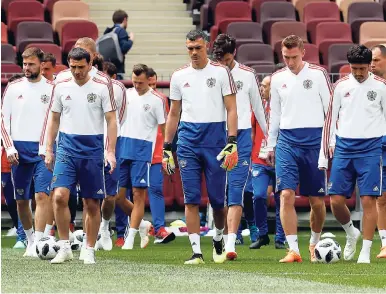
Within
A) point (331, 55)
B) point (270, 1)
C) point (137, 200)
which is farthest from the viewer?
point (270, 1)

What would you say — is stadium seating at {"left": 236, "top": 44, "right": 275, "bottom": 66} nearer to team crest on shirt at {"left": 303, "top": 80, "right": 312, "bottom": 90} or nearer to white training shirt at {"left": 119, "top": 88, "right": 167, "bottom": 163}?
white training shirt at {"left": 119, "top": 88, "right": 167, "bottom": 163}

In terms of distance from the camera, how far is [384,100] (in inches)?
504

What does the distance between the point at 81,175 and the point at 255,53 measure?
10.2 meters

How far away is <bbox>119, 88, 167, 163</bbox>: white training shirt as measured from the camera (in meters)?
16.4

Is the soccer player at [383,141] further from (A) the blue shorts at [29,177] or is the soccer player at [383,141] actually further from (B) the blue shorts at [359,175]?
(A) the blue shorts at [29,177]

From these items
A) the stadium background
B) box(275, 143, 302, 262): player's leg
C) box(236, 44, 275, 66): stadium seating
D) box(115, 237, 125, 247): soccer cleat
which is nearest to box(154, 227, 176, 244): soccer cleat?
box(115, 237, 125, 247): soccer cleat

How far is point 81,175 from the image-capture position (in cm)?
1262

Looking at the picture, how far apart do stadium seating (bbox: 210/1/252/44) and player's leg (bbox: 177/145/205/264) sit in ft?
36.9

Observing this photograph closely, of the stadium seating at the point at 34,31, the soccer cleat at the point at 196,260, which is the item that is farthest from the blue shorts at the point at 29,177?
the stadium seating at the point at 34,31

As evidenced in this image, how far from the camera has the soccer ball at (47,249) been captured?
13.1 metres

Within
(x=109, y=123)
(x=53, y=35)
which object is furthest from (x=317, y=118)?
(x=53, y=35)

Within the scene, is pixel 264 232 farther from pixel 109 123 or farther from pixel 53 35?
pixel 53 35

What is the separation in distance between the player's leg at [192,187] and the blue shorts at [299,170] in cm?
87

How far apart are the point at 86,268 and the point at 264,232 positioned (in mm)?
4550
